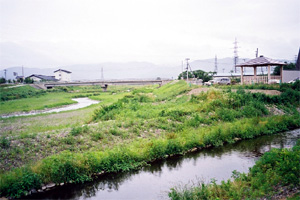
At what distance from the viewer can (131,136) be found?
54.5 feet

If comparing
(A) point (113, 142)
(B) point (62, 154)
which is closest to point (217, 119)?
(A) point (113, 142)

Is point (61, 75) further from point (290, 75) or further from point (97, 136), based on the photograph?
point (97, 136)

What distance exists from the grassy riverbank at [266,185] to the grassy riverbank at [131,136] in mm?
4993

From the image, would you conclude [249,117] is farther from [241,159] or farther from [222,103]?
[241,159]

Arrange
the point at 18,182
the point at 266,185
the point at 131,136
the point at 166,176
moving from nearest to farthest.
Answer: the point at 266,185 → the point at 18,182 → the point at 166,176 → the point at 131,136

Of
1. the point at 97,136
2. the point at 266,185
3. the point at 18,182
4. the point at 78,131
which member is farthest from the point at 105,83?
the point at 266,185

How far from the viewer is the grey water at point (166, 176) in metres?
10.3

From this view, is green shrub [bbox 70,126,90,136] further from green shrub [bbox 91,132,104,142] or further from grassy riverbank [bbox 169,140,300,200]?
grassy riverbank [bbox 169,140,300,200]

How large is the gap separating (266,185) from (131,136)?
32.6 feet

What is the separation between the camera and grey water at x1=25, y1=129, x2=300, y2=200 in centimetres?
1034

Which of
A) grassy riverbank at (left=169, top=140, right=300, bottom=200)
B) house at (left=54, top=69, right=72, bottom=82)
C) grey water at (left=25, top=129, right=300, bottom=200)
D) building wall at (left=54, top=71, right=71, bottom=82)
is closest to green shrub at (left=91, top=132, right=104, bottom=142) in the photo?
grey water at (left=25, top=129, right=300, bottom=200)

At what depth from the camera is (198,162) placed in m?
13.4

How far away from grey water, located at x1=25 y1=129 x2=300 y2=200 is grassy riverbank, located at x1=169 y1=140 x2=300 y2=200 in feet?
5.13

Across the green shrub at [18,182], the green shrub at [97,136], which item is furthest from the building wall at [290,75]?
the green shrub at [18,182]
